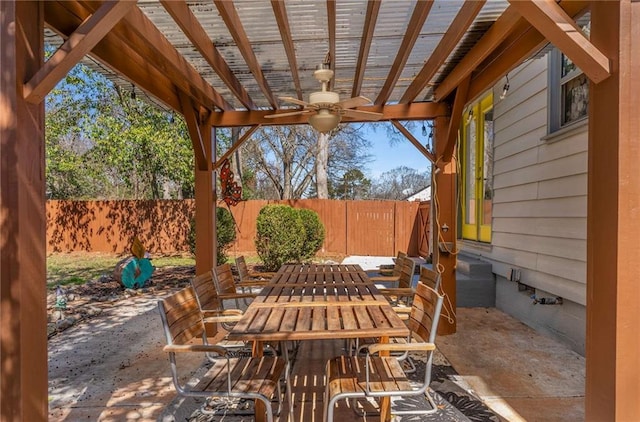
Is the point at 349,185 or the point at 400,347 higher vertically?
the point at 349,185

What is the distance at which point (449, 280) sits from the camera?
13.6ft

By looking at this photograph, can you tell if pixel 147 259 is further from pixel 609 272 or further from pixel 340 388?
pixel 609 272

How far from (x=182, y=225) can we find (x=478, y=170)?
28.2 feet

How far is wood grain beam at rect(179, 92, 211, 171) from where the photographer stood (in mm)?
3986

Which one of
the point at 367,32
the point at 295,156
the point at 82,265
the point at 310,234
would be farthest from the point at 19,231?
the point at 295,156

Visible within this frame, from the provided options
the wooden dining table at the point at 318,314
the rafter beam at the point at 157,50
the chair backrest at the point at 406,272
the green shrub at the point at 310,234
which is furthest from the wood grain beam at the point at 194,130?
the green shrub at the point at 310,234

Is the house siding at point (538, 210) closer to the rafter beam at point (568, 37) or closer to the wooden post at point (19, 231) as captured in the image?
the rafter beam at point (568, 37)

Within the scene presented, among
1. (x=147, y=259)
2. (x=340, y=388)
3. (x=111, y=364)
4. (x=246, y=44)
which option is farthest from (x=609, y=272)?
(x=147, y=259)

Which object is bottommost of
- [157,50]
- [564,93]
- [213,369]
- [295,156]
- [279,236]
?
[213,369]

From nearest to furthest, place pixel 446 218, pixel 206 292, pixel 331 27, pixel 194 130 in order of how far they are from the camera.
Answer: pixel 331 27, pixel 206 292, pixel 194 130, pixel 446 218

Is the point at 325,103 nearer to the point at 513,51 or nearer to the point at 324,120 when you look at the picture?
the point at 324,120

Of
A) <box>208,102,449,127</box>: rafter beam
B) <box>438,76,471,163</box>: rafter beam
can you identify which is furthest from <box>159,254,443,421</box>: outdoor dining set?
<box>208,102,449,127</box>: rafter beam

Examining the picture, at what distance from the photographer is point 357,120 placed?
4.28 metres

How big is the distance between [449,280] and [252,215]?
8005 millimetres
